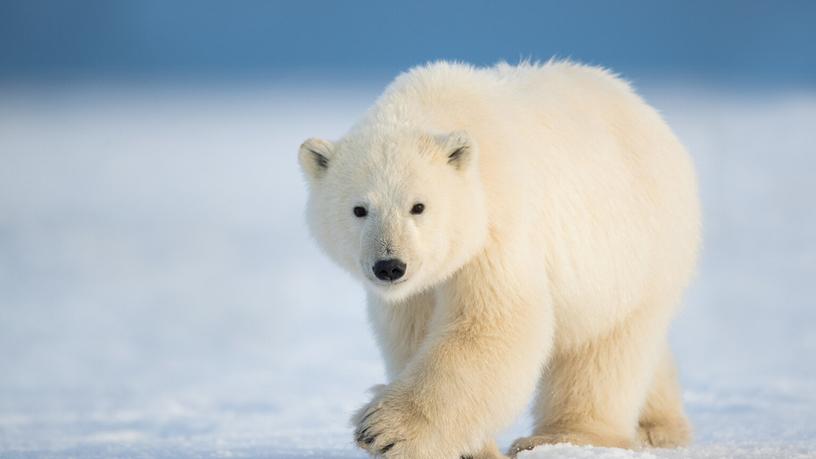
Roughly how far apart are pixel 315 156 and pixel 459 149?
58cm

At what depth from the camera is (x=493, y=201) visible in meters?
3.85

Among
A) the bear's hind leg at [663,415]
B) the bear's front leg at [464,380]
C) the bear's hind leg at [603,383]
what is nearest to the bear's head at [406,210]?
the bear's front leg at [464,380]

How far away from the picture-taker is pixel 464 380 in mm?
3740

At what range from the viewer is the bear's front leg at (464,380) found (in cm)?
373

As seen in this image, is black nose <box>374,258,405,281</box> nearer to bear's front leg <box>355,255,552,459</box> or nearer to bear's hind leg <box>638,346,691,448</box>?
bear's front leg <box>355,255,552,459</box>

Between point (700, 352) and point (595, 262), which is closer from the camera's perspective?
point (595, 262)

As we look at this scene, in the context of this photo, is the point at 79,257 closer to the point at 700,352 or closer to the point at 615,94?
the point at 700,352

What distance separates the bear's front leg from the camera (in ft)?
12.2

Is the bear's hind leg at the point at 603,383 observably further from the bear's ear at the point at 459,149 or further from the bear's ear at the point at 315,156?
the bear's ear at the point at 315,156

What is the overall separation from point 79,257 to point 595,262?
12094 mm

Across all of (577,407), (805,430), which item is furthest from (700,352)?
(577,407)

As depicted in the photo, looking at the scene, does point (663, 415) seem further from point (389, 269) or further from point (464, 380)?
point (389, 269)

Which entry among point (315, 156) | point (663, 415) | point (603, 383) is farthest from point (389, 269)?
point (663, 415)

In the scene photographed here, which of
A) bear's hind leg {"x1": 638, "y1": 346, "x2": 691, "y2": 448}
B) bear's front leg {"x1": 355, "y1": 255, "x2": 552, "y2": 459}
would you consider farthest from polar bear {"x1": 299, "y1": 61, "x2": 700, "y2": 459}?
bear's hind leg {"x1": 638, "y1": 346, "x2": 691, "y2": 448}
